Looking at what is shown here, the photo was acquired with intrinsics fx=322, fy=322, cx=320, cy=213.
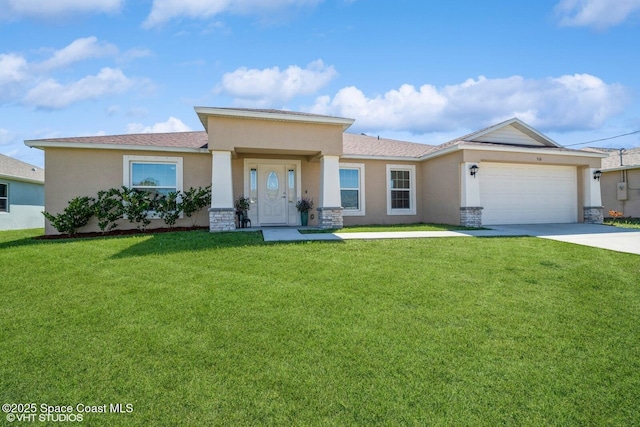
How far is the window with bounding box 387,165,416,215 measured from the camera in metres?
13.7

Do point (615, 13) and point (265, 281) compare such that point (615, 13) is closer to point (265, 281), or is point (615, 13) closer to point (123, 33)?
point (265, 281)

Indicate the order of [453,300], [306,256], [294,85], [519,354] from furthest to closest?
[294,85] → [306,256] → [453,300] → [519,354]

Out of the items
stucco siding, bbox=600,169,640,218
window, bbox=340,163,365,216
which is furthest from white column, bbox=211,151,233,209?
stucco siding, bbox=600,169,640,218

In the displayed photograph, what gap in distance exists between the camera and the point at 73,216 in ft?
33.7

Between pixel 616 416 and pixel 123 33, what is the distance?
11694mm

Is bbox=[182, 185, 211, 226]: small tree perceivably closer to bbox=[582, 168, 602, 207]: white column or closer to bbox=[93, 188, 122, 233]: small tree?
bbox=[93, 188, 122, 233]: small tree

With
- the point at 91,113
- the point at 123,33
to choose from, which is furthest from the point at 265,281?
the point at 91,113

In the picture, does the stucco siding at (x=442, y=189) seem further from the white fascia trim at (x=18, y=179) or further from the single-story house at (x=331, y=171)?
the white fascia trim at (x=18, y=179)

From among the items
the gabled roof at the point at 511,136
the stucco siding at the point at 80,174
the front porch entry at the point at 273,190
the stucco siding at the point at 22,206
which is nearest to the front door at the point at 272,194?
the front porch entry at the point at 273,190

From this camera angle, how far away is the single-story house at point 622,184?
54.5ft

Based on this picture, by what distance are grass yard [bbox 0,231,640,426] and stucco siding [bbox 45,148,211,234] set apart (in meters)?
5.69

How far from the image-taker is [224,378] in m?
2.55

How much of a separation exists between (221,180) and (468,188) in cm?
854

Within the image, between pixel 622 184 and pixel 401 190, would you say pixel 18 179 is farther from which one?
pixel 622 184
